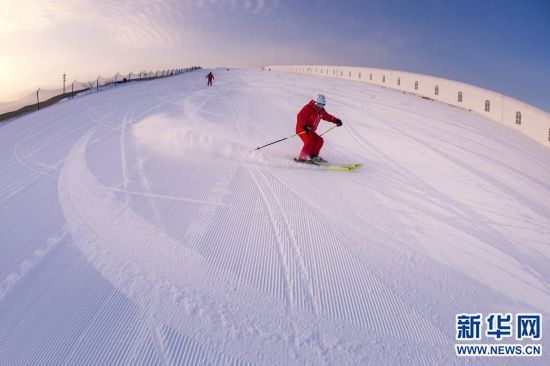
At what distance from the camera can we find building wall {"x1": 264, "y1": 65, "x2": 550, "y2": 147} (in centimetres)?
1126

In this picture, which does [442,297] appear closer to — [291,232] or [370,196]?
[291,232]

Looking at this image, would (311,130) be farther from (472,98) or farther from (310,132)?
(472,98)

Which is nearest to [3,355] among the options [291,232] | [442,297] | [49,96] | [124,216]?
[124,216]

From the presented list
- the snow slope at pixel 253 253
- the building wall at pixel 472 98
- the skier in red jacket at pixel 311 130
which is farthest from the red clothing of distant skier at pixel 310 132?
the building wall at pixel 472 98

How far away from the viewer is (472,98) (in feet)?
52.5

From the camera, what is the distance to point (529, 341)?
108 inches

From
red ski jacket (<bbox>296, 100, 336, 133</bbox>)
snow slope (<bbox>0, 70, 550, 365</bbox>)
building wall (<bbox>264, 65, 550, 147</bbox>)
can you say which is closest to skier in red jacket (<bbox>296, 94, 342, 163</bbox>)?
red ski jacket (<bbox>296, 100, 336, 133</bbox>)

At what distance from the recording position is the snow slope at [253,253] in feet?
8.57

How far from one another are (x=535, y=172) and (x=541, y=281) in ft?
19.4

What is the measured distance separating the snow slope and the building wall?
15.1 feet

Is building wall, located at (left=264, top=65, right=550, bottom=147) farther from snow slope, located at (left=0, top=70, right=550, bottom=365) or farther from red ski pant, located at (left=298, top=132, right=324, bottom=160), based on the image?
red ski pant, located at (left=298, top=132, right=324, bottom=160)

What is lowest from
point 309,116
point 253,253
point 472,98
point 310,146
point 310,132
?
point 253,253

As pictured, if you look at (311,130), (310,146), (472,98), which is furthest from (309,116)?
(472,98)

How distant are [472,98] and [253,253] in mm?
16702
